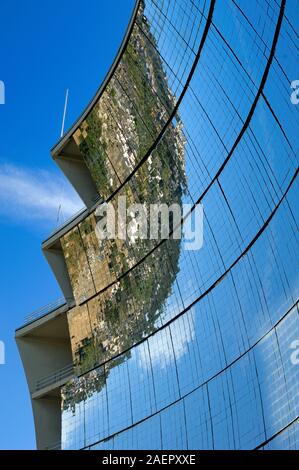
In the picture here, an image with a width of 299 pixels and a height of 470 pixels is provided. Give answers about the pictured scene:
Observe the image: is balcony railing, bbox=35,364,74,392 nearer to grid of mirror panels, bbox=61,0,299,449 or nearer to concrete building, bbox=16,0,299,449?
concrete building, bbox=16,0,299,449

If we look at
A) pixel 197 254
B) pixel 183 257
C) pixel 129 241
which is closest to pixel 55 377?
pixel 129 241

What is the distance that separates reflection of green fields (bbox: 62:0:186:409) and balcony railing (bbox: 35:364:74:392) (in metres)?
1.33

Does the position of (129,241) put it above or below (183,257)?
above

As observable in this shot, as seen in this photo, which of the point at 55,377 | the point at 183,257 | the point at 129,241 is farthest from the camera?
the point at 55,377

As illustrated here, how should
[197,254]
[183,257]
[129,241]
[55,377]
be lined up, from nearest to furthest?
1. [197,254]
2. [183,257]
3. [129,241]
4. [55,377]

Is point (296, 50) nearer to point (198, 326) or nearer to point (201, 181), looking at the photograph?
point (201, 181)

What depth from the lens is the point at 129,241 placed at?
93.1 feet

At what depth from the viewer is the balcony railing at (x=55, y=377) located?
3111cm

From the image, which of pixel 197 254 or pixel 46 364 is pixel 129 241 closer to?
pixel 197 254

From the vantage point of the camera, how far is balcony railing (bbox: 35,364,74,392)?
3111cm

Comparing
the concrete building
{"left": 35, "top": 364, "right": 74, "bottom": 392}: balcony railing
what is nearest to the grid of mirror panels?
the concrete building

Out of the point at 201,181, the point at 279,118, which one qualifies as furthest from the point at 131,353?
the point at 279,118

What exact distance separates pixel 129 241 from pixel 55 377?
6127 mm

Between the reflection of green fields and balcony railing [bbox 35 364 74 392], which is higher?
the reflection of green fields
